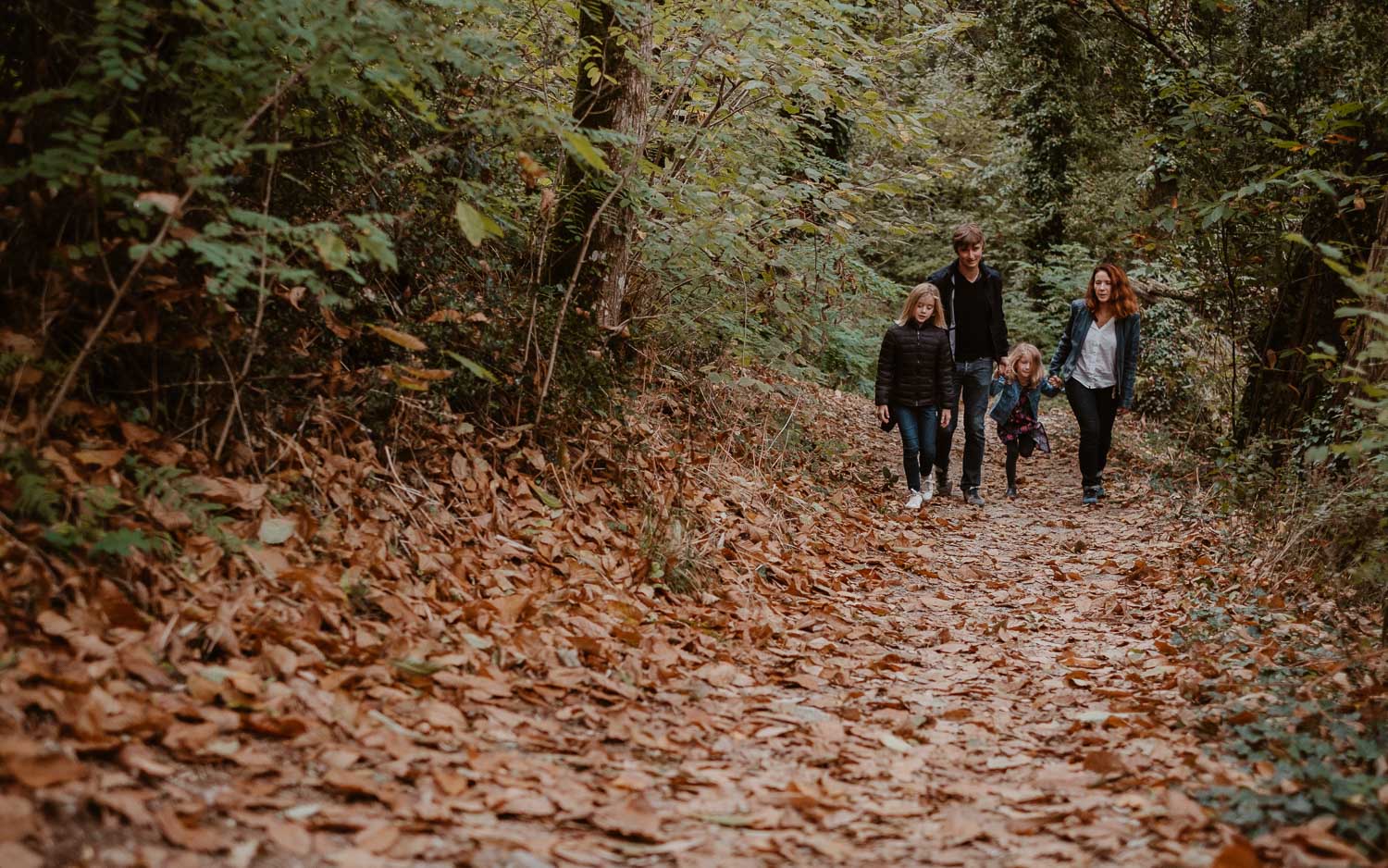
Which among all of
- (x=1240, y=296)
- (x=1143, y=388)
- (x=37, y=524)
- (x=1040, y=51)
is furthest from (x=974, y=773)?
(x=1040, y=51)

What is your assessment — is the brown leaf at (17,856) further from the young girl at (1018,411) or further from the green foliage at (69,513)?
the young girl at (1018,411)

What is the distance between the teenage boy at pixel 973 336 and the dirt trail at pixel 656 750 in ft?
12.6

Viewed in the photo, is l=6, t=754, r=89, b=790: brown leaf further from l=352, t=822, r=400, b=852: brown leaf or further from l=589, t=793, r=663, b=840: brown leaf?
l=589, t=793, r=663, b=840: brown leaf

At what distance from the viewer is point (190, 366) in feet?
13.6

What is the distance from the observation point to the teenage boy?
949 centimetres

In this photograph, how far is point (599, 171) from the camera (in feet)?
20.3

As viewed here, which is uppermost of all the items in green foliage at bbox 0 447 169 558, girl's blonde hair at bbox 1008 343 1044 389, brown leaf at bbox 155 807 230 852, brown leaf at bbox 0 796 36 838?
girl's blonde hair at bbox 1008 343 1044 389

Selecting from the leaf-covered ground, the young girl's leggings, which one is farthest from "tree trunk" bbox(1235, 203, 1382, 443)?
the young girl's leggings

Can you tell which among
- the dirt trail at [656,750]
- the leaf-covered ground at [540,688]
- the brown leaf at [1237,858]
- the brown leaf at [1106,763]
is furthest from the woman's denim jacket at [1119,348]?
the brown leaf at [1237,858]

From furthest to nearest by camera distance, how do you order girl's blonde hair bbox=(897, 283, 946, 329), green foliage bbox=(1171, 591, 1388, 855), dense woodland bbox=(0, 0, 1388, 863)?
girl's blonde hair bbox=(897, 283, 946, 329) < dense woodland bbox=(0, 0, 1388, 863) < green foliage bbox=(1171, 591, 1388, 855)

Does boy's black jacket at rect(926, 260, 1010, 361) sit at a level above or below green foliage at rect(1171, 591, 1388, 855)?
above

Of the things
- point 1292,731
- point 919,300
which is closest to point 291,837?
point 1292,731

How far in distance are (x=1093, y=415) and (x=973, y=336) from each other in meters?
1.35

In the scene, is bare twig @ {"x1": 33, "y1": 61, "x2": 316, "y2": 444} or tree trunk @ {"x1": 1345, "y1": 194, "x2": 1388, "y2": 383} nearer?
bare twig @ {"x1": 33, "y1": 61, "x2": 316, "y2": 444}
